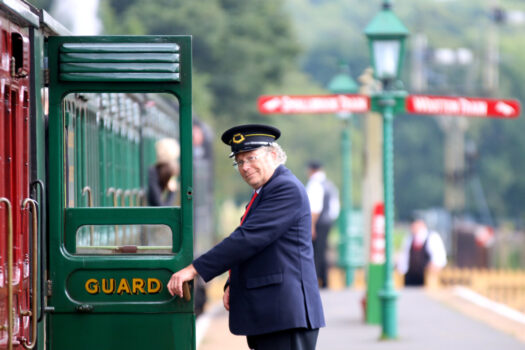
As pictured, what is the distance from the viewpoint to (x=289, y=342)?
609 cm

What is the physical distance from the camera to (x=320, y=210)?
1750 centimetres

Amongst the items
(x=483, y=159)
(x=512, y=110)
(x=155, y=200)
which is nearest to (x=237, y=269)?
(x=155, y=200)

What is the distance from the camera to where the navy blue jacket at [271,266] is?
19.8 feet

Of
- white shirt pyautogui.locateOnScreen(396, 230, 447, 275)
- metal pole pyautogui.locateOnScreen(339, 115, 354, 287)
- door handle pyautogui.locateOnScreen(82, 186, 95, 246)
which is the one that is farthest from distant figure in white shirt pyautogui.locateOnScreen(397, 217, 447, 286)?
door handle pyautogui.locateOnScreen(82, 186, 95, 246)

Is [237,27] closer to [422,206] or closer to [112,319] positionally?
[112,319]

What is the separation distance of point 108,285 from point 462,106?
644cm

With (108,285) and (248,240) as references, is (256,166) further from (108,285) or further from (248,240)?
(108,285)

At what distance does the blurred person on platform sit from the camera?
1133 cm

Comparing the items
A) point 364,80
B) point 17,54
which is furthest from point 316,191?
point 17,54

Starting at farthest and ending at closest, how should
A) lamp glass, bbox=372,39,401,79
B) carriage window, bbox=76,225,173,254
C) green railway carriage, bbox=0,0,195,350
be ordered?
lamp glass, bbox=372,39,401,79 → carriage window, bbox=76,225,173,254 → green railway carriage, bbox=0,0,195,350

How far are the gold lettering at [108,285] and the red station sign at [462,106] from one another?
617 centimetres

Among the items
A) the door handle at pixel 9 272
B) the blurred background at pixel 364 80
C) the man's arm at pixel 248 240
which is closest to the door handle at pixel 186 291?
the man's arm at pixel 248 240

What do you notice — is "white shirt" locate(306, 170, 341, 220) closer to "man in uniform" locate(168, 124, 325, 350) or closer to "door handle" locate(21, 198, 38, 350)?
"man in uniform" locate(168, 124, 325, 350)

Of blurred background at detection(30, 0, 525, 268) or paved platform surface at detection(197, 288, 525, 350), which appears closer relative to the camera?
paved platform surface at detection(197, 288, 525, 350)
